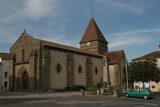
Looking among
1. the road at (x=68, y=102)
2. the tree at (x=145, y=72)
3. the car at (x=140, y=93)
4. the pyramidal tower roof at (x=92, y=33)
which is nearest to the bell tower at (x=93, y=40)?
the pyramidal tower roof at (x=92, y=33)

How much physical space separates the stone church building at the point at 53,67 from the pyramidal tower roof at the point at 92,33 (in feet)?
29.0

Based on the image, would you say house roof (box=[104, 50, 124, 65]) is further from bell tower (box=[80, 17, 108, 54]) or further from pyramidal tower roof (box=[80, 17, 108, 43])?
pyramidal tower roof (box=[80, 17, 108, 43])

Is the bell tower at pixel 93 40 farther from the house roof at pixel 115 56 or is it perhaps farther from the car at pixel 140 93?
the car at pixel 140 93

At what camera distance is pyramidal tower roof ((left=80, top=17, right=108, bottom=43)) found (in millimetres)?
70000

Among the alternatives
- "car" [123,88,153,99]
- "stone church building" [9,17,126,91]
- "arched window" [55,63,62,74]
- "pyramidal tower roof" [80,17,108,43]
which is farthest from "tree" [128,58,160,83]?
"pyramidal tower roof" [80,17,108,43]

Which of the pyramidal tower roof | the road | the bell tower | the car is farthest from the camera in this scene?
the pyramidal tower roof

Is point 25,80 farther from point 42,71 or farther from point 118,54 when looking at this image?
point 118,54

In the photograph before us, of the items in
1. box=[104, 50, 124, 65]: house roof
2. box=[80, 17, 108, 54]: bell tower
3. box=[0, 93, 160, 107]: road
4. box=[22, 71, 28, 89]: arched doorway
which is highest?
box=[80, 17, 108, 54]: bell tower

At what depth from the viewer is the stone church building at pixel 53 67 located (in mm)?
45719

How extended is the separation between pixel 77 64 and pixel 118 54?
47.2 feet

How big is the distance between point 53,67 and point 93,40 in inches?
945

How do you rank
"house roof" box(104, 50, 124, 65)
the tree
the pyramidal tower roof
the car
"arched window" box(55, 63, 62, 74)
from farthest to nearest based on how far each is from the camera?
the pyramidal tower roof, "house roof" box(104, 50, 124, 65), "arched window" box(55, 63, 62, 74), the tree, the car

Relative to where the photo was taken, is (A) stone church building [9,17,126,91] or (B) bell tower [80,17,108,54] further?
(B) bell tower [80,17,108,54]

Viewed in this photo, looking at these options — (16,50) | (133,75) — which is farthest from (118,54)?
(16,50)
